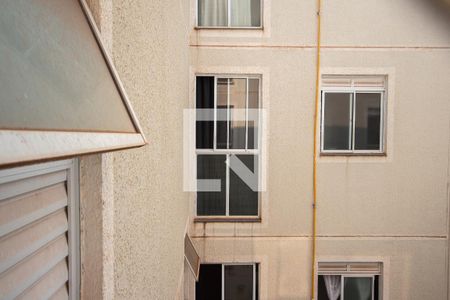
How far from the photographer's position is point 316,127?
4.61 m

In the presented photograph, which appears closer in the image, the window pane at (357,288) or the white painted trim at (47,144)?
the white painted trim at (47,144)

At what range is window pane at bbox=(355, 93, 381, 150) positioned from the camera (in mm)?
4703

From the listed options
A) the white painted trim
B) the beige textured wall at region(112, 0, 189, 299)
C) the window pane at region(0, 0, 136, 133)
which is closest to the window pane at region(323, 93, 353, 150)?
the beige textured wall at region(112, 0, 189, 299)

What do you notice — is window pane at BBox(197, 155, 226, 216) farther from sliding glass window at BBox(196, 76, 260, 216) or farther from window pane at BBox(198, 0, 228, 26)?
window pane at BBox(198, 0, 228, 26)

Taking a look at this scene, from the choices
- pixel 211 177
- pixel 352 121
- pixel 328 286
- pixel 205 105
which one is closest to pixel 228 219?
pixel 211 177

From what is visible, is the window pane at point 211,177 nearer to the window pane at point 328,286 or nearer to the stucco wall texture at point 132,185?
the window pane at point 328,286

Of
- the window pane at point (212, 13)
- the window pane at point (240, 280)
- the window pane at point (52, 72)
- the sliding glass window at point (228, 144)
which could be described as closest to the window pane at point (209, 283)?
the window pane at point (240, 280)

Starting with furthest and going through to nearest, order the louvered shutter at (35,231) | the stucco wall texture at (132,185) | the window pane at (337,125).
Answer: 1. the window pane at (337,125)
2. the stucco wall texture at (132,185)
3. the louvered shutter at (35,231)

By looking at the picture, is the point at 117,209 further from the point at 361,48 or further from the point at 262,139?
the point at 361,48

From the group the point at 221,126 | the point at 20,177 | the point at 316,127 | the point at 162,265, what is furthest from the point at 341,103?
the point at 20,177

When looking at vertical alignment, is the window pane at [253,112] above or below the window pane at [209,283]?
above

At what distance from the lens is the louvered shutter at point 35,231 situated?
1.88 ft

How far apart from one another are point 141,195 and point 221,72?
11.5ft

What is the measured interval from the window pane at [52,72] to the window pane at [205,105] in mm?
3904
